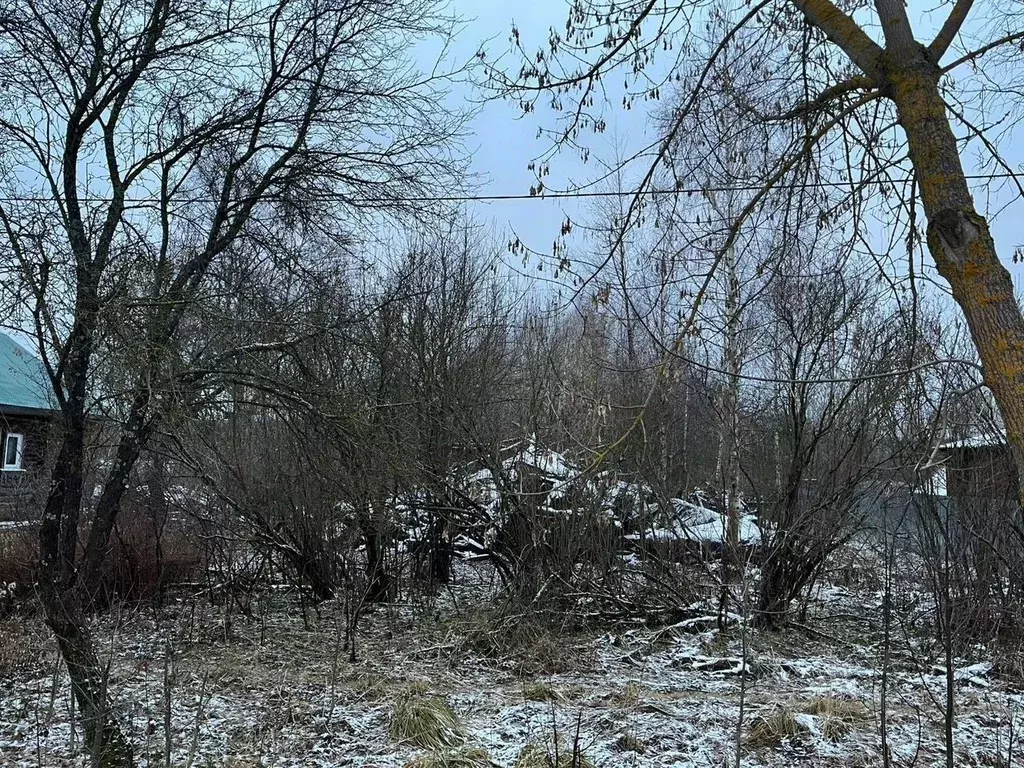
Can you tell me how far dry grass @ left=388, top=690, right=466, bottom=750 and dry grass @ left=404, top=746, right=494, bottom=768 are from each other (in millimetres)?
181

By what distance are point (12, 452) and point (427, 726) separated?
19.2 m

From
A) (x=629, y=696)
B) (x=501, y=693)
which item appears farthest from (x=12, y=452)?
(x=629, y=696)

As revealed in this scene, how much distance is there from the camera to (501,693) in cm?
633

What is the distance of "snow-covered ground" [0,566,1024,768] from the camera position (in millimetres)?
4961

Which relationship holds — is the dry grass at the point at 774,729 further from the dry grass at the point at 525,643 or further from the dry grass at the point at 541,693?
the dry grass at the point at 525,643

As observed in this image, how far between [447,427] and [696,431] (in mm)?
3839

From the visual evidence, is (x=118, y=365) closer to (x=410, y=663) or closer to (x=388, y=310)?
(x=410, y=663)

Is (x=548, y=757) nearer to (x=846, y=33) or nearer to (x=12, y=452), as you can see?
(x=846, y=33)

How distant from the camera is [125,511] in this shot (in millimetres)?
9227

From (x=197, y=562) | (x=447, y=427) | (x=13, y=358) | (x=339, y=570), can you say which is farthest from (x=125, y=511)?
(x=13, y=358)

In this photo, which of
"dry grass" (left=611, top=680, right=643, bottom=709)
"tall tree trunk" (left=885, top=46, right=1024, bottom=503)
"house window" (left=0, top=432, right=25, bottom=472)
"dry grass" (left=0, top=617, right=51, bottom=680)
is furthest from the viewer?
"house window" (left=0, top=432, right=25, bottom=472)

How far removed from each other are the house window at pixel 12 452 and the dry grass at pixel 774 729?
1813 cm

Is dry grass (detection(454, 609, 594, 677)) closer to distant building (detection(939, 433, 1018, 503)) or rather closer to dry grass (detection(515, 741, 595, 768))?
dry grass (detection(515, 741, 595, 768))

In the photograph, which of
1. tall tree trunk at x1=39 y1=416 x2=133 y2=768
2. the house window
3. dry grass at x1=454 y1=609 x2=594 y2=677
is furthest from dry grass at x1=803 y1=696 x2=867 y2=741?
the house window
